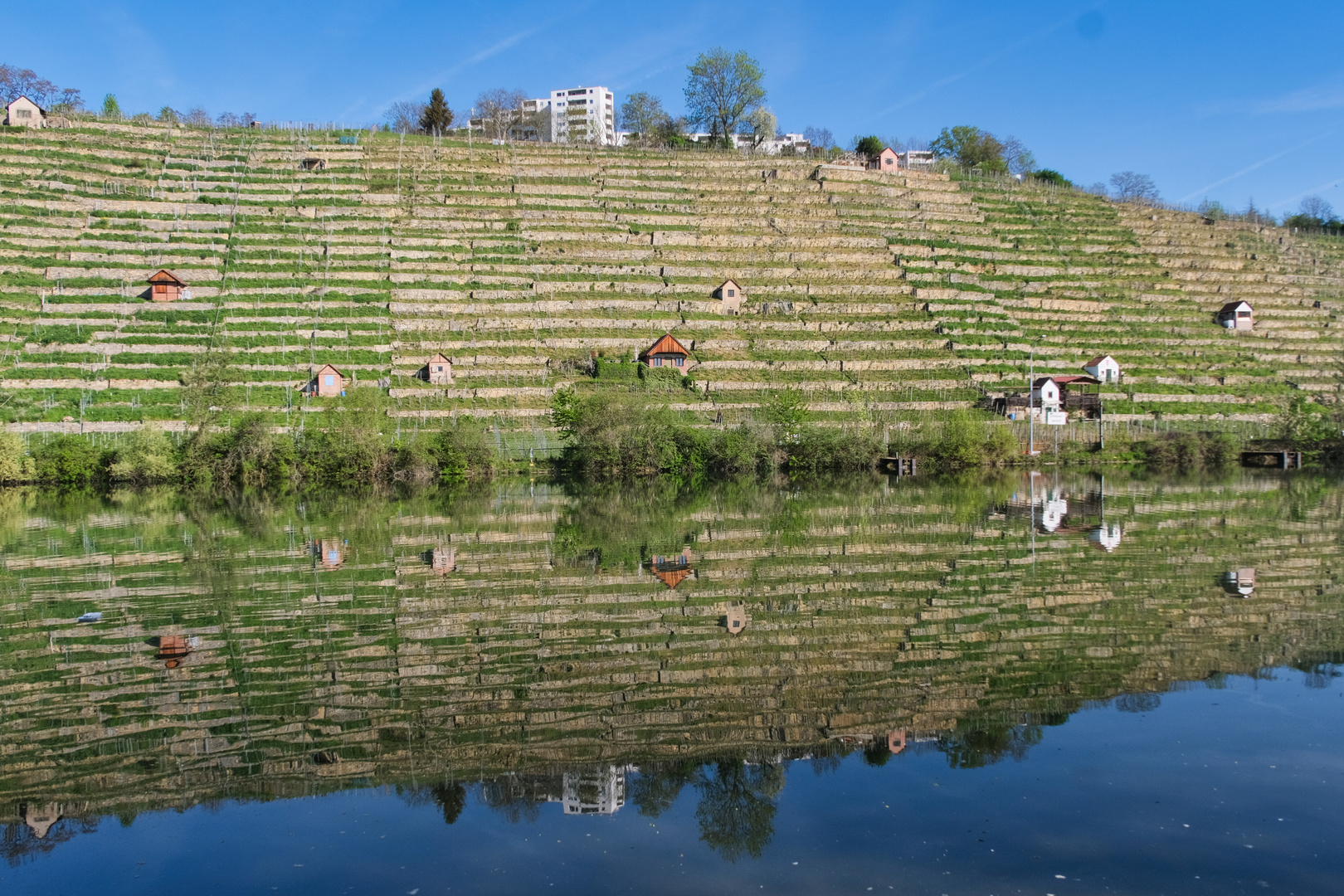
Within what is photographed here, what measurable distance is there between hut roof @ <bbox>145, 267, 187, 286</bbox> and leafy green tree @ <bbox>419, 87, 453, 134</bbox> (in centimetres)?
4093

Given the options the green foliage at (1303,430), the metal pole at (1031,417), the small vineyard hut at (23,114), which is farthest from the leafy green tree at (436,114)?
the green foliage at (1303,430)

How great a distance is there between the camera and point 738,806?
339 inches

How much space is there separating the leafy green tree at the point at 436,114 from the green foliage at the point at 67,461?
56728 mm

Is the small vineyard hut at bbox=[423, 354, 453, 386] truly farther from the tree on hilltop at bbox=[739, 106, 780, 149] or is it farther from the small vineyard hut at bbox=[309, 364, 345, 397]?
the tree on hilltop at bbox=[739, 106, 780, 149]

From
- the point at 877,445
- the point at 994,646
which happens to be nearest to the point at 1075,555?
the point at 994,646

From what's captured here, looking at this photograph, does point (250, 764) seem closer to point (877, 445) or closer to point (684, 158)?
point (877, 445)

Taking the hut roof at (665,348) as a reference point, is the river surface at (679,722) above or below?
below

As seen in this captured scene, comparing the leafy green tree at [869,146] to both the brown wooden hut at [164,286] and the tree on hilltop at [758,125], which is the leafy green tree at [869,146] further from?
the brown wooden hut at [164,286]

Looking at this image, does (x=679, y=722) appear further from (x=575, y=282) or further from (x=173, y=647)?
(x=575, y=282)

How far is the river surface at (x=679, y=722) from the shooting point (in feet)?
25.0

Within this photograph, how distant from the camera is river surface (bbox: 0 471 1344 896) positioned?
25.0ft

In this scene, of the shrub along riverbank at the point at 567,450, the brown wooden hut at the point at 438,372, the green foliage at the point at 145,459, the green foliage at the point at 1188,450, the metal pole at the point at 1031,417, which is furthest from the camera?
the brown wooden hut at the point at 438,372

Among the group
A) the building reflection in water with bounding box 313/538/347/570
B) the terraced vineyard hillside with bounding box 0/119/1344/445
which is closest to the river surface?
the building reflection in water with bounding box 313/538/347/570

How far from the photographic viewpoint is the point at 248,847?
26.0 ft
